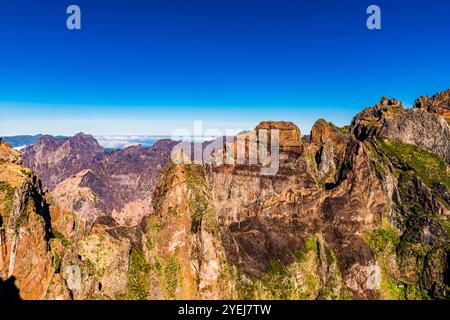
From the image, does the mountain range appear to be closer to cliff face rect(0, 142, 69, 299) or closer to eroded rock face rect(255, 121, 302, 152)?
cliff face rect(0, 142, 69, 299)

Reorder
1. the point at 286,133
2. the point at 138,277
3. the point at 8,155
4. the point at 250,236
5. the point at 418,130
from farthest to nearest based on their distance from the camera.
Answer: the point at 418,130 → the point at 286,133 → the point at 250,236 → the point at 8,155 → the point at 138,277

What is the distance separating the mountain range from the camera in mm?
65500

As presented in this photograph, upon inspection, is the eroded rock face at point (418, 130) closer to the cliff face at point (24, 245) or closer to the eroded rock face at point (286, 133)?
Result: the eroded rock face at point (286, 133)

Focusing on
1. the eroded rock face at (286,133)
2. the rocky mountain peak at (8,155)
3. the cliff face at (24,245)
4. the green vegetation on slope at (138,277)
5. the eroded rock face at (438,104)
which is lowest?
the green vegetation on slope at (138,277)

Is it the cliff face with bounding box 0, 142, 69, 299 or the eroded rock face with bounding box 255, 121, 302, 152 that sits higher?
the eroded rock face with bounding box 255, 121, 302, 152

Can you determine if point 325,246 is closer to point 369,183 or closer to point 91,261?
point 369,183

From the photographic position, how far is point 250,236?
8512cm

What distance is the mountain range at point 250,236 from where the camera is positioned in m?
65.5

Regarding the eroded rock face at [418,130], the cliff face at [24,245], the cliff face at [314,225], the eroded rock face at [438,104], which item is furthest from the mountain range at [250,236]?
the eroded rock face at [438,104]

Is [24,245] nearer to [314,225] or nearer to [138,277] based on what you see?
[138,277]

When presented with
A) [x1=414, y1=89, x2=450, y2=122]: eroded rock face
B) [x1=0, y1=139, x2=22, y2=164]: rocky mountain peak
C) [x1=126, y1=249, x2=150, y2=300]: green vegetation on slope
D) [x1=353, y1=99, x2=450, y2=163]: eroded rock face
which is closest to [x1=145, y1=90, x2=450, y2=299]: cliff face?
[x1=126, y1=249, x2=150, y2=300]: green vegetation on slope

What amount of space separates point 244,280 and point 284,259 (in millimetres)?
14164

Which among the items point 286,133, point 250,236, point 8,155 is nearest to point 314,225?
point 250,236
